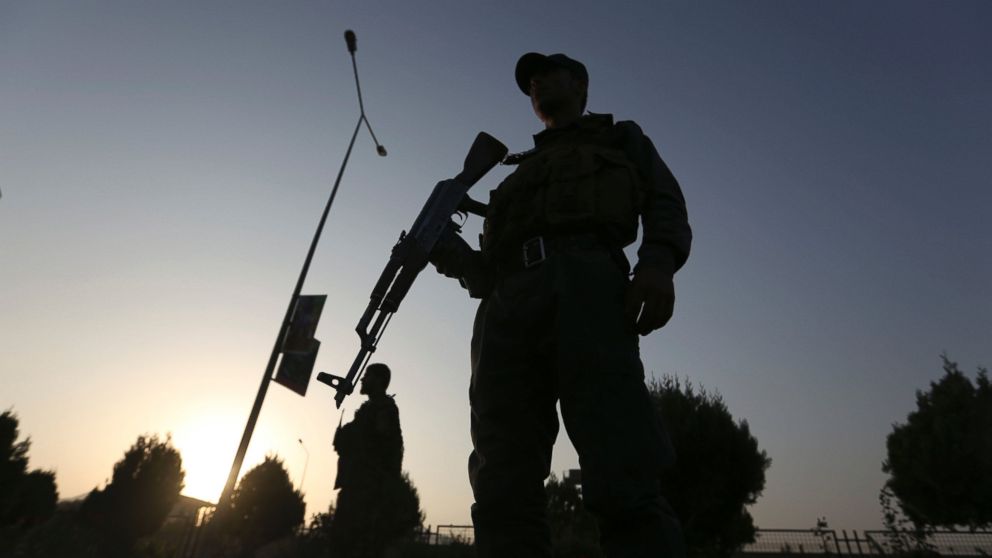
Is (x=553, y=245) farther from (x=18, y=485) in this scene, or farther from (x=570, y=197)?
(x=18, y=485)

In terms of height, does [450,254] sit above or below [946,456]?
below

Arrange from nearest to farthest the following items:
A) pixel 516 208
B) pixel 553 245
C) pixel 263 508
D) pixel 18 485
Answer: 1. pixel 553 245
2. pixel 516 208
3. pixel 18 485
4. pixel 263 508

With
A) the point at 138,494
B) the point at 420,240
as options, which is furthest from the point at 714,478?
the point at 138,494

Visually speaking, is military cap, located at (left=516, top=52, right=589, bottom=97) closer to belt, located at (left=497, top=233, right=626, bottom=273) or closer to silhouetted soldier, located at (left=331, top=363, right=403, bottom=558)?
belt, located at (left=497, top=233, right=626, bottom=273)

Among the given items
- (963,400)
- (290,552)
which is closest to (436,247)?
(290,552)

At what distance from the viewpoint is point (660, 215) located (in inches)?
75.6

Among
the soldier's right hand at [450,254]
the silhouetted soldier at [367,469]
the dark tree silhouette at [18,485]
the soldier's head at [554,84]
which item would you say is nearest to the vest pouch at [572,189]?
the soldier's head at [554,84]

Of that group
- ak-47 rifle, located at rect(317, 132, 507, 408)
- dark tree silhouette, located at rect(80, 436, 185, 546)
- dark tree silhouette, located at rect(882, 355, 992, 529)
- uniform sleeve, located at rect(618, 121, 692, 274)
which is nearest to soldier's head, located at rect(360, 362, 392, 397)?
ak-47 rifle, located at rect(317, 132, 507, 408)

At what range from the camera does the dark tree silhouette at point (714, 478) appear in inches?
453

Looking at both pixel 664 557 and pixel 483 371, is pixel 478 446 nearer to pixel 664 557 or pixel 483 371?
pixel 483 371

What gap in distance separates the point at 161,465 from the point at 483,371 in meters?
16.0

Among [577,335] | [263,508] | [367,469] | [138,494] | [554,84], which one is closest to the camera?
[577,335]

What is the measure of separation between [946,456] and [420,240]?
66.3 feet

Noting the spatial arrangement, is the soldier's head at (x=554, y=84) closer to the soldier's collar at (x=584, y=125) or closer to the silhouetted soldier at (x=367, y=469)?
the soldier's collar at (x=584, y=125)
